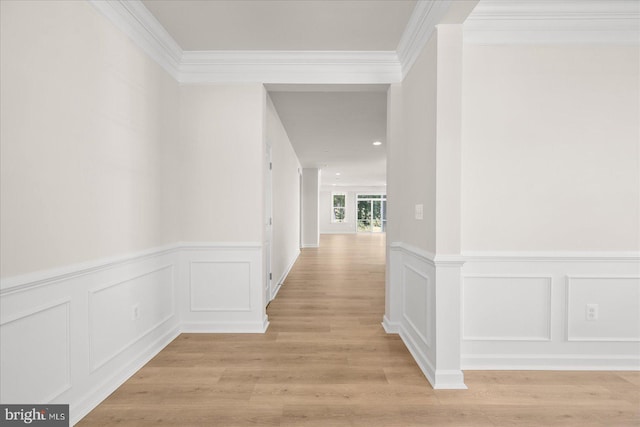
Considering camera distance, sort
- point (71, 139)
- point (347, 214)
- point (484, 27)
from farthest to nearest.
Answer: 1. point (347, 214)
2. point (484, 27)
3. point (71, 139)

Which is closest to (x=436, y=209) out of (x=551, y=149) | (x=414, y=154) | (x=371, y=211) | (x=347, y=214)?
(x=414, y=154)

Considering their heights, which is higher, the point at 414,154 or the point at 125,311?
the point at 414,154

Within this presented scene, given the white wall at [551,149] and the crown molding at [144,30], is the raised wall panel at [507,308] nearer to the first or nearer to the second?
the white wall at [551,149]

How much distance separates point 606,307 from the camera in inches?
99.0

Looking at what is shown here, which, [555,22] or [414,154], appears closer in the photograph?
[555,22]

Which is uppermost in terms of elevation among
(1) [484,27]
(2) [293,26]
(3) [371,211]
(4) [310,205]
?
(2) [293,26]

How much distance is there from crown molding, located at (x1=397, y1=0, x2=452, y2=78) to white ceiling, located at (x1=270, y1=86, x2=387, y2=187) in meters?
0.44

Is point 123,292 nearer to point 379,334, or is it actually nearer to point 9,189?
point 9,189

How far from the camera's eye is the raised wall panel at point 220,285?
329 cm

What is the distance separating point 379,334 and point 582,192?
2164mm

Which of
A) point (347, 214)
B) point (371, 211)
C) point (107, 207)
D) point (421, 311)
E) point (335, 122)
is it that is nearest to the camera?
point (107, 207)

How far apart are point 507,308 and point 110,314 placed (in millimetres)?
2994

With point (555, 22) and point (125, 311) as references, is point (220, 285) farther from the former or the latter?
point (555, 22)

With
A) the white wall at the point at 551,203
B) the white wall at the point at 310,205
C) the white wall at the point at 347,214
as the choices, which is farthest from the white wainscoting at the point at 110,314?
the white wall at the point at 347,214
